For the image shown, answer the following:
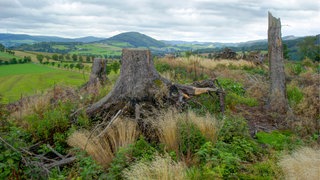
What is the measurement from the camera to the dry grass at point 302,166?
3627mm

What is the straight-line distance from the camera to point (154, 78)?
22.8 feet

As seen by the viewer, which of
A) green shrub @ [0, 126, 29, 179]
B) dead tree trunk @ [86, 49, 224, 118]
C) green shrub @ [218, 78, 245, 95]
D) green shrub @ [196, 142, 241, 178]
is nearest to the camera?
green shrub @ [196, 142, 241, 178]

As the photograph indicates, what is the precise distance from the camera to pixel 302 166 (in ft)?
12.7

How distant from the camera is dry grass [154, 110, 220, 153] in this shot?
17.1 ft

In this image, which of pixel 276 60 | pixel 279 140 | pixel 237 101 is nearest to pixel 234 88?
pixel 237 101

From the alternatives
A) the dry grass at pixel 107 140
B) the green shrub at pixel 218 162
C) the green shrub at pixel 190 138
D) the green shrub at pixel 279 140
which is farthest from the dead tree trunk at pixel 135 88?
the green shrub at pixel 218 162

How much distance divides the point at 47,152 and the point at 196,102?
11.2 feet

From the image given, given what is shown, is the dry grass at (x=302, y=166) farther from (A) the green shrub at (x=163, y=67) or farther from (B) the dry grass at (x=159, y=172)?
(A) the green shrub at (x=163, y=67)

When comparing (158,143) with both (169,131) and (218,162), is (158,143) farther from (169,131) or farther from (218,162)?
(218,162)

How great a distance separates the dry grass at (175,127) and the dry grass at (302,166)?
4.50ft

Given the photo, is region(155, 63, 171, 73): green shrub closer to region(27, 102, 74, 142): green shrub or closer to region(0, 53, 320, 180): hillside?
region(0, 53, 320, 180): hillside

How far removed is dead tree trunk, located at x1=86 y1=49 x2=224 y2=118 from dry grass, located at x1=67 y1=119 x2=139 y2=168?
2.86ft

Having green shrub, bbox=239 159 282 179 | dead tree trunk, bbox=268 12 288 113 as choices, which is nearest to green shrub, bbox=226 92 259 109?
dead tree trunk, bbox=268 12 288 113

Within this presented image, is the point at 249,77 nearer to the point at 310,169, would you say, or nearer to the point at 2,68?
the point at 310,169
